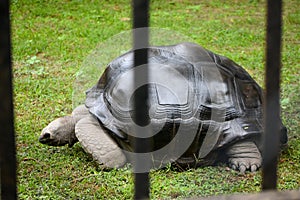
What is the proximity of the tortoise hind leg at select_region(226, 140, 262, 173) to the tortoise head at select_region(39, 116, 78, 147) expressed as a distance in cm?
106

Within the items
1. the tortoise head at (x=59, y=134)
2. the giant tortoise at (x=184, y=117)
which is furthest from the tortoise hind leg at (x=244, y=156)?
the tortoise head at (x=59, y=134)

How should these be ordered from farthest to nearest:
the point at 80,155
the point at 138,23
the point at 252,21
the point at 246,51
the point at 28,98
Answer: the point at 252,21
the point at 246,51
the point at 28,98
the point at 80,155
the point at 138,23

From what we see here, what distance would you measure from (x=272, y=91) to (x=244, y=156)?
254 centimetres

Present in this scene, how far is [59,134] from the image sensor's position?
4.08 m

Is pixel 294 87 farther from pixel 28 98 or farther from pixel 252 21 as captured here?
pixel 252 21

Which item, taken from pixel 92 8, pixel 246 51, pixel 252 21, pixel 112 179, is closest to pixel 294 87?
pixel 246 51

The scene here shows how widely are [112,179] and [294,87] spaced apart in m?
2.39

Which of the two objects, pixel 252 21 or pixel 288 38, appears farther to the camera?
pixel 252 21

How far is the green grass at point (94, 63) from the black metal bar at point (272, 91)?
2101 mm

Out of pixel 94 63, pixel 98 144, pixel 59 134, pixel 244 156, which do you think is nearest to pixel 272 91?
pixel 244 156

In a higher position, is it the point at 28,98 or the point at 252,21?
the point at 252,21

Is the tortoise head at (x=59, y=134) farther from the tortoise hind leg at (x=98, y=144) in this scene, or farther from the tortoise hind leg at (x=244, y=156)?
the tortoise hind leg at (x=244, y=156)

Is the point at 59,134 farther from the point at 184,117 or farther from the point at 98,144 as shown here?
the point at 184,117

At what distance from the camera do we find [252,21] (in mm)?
8109
